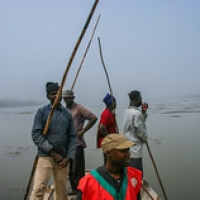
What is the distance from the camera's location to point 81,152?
13.5 feet

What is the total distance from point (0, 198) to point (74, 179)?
2.63 metres

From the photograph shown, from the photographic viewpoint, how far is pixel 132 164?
13.3 feet

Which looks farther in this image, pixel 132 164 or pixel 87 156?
pixel 87 156

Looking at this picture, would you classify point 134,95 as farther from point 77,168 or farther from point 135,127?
point 77,168

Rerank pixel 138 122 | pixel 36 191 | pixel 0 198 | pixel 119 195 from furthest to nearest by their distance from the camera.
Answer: pixel 0 198 → pixel 138 122 → pixel 36 191 → pixel 119 195

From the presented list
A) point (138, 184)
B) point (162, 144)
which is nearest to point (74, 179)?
point (138, 184)

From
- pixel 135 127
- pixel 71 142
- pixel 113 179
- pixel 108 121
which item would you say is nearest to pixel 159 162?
pixel 108 121

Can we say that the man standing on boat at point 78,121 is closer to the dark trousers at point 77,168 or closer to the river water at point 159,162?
the dark trousers at point 77,168

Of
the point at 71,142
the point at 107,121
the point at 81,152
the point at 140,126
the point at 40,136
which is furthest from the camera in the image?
the point at 107,121

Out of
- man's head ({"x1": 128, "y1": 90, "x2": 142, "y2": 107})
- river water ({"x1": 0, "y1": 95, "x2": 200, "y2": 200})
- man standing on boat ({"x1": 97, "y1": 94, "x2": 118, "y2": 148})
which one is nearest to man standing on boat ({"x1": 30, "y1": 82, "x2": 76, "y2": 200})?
man standing on boat ({"x1": 97, "y1": 94, "x2": 118, "y2": 148})

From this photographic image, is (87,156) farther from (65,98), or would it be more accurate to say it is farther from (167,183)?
(65,98)

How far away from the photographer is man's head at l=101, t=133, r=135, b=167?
6.90 ft

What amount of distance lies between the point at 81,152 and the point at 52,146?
1043 mm

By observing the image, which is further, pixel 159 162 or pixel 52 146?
pixel 159 162
